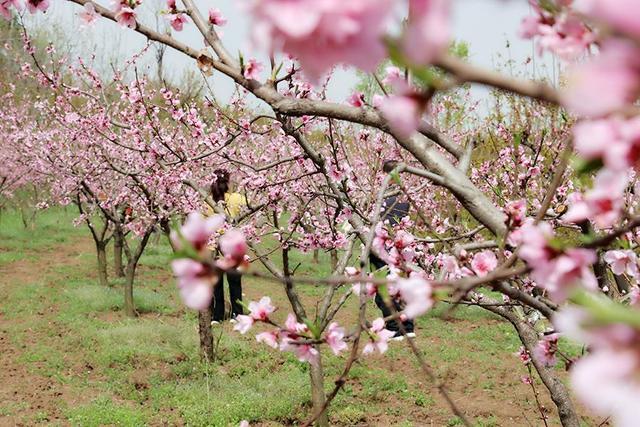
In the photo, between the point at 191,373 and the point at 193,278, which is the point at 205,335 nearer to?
the point at 191,373

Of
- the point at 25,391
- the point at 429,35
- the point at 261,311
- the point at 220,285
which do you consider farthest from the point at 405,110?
the point at 220,285

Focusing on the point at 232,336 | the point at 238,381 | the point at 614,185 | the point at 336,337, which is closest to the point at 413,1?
the point at 614,185

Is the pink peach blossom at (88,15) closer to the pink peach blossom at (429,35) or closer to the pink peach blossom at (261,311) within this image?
the pink peach blossom at (261,311)

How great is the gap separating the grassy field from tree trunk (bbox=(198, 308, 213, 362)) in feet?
0.53

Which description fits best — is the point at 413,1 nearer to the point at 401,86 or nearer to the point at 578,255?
the point at 401,86

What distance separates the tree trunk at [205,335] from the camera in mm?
7137

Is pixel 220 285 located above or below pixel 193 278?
above

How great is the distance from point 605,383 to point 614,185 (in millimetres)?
294

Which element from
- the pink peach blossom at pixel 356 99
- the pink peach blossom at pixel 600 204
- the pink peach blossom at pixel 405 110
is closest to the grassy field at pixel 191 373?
the pink peach blossom at pixel 356 99

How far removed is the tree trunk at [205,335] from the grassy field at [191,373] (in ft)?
0.53

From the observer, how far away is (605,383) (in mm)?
407

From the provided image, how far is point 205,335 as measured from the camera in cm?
721

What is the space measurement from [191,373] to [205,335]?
47cm

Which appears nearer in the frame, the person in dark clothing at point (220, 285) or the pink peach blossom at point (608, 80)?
the pink peach blossom at point (608, 80)
